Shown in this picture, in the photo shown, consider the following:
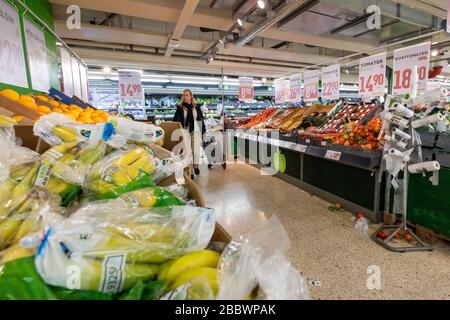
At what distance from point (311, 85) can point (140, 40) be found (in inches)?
171

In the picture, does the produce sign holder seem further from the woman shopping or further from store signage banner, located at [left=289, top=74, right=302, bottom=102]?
store signage banner, located at [left=289, top=74, right=302, bottom=102]

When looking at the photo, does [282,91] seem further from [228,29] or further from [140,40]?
[140,40]

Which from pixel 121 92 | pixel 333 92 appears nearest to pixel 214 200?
pixel 333 92

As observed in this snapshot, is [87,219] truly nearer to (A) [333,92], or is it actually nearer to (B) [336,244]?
(B) [336,244]

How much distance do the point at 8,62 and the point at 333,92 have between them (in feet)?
19.8

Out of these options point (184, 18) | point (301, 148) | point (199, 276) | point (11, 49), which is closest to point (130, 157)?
point (199, 276)

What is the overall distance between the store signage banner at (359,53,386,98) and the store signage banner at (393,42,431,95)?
9.1 inches

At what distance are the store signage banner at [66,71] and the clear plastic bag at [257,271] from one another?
3916 millimetres

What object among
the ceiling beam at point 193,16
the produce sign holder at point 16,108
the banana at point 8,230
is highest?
the ceiling beam at point 193,16

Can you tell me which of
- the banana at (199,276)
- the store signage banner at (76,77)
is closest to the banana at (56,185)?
the banana at (199,276)

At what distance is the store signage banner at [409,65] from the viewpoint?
4.38m

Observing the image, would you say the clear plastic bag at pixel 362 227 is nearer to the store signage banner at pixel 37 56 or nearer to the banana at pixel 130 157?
the banana at pixel 130 157

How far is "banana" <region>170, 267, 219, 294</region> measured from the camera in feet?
1.45
